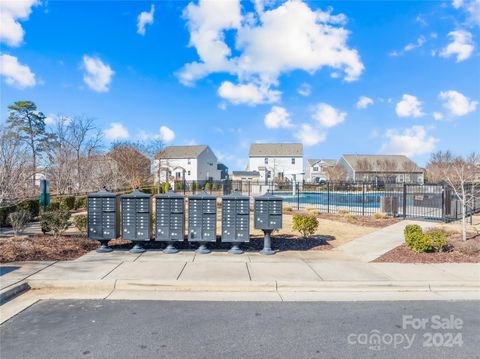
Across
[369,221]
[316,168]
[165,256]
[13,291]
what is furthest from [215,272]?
[316,168]

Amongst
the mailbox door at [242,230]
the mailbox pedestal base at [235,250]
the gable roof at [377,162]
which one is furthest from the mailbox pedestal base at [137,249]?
the gable roof at [377,162]

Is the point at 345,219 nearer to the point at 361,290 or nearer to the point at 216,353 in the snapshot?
the point at 361,290

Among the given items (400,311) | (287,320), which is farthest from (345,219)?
(287,320)

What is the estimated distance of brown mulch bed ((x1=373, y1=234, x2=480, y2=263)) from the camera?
7391 mm

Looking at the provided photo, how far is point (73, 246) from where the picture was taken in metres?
8.08

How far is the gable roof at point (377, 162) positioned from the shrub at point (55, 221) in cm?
6454

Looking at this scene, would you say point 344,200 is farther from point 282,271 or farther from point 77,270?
point 77,270

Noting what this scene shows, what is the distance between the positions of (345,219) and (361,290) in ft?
32.6

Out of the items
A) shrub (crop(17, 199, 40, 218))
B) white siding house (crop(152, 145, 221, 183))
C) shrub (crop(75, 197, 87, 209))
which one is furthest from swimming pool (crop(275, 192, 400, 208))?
white siding house (crop(152, 145, 221, 183))

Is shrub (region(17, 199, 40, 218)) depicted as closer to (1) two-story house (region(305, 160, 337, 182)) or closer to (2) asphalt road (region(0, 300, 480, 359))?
(2) asphalt road (region(0, 300, 480, 359))

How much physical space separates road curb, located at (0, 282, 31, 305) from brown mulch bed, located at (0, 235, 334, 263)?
1.79 m

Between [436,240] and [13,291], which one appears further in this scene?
[436,240]

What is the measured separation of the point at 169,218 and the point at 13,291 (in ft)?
11.2

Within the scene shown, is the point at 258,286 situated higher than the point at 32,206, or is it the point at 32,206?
the point at 32,206
